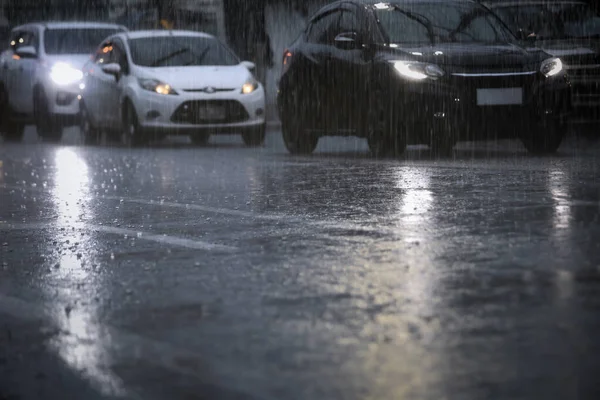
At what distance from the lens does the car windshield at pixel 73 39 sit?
78.7ft

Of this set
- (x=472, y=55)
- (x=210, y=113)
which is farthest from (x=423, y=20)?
(x=210, y=113)

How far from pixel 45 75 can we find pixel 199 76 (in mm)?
3855

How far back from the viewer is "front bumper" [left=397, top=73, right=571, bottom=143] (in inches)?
611

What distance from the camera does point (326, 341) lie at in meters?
5.85

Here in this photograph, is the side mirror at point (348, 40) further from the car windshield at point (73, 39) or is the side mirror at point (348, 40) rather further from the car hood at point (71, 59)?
the car windshield at point (73, 39)

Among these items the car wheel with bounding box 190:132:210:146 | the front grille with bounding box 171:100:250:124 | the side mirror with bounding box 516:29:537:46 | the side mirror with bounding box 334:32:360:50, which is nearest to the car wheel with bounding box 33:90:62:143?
the car wheel with bounding box 190:132:210:146

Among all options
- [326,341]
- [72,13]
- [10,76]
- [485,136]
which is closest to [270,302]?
[326,341]

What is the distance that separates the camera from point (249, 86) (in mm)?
20406

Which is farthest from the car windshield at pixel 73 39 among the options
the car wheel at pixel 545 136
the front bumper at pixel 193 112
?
the car wheel at pixel 545 136

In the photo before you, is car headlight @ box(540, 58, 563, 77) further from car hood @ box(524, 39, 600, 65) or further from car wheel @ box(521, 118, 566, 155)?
car hood @ box(524, 39, 600, 65)

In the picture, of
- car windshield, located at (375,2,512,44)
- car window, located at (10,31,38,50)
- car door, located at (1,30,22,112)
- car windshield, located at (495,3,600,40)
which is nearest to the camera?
car windshield, located at (375,2,512,44)

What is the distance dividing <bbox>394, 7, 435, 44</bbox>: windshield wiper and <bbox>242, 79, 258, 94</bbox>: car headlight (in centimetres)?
379

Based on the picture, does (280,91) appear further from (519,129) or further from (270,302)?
(270,302)

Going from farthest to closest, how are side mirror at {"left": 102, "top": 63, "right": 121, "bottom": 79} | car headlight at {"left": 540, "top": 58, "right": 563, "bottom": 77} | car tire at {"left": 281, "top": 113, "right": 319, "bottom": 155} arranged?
side mirror at {"left": 102, "top": 63, "right": 121, "bottom": 79}
car tire at {"left": 281, "top": 113, "right": 319, "bottom": 155}
car headlight at {"left": 540, "top": 58, "right": 563, "bottom": 77}
